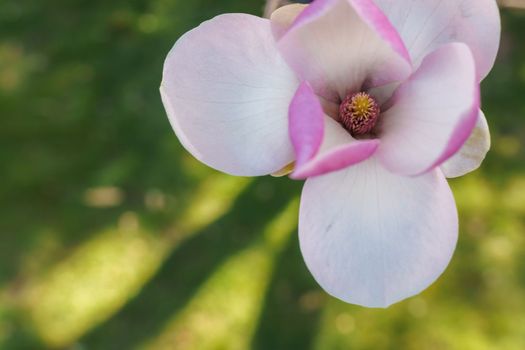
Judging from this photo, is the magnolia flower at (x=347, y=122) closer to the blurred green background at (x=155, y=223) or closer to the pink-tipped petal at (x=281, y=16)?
the pink-tipped petal at (x=281, y=16)

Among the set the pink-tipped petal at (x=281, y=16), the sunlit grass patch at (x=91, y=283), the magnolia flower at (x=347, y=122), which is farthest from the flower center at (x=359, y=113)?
the sunlit grass patch at (x=91, y=283)

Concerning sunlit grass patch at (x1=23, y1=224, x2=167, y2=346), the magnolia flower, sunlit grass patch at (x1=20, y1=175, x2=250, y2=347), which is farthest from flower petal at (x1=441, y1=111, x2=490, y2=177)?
sunlit grass patch at (x1=23, y1=224, x2=167, y2=346)

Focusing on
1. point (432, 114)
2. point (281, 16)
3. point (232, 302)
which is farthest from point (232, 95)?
point (232, 302)

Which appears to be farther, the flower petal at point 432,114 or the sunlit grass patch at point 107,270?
the sunlit grass patch at point 107,270

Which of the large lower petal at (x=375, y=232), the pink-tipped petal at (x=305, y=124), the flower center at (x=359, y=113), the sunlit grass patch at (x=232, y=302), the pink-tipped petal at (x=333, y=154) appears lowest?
the sunlit grass patch at (x=232, y=302)

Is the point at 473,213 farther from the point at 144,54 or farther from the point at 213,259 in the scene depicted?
the point at 144,54

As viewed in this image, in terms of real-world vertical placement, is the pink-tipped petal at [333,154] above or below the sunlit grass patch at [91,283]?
above

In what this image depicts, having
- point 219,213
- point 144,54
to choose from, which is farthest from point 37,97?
point 219,213
